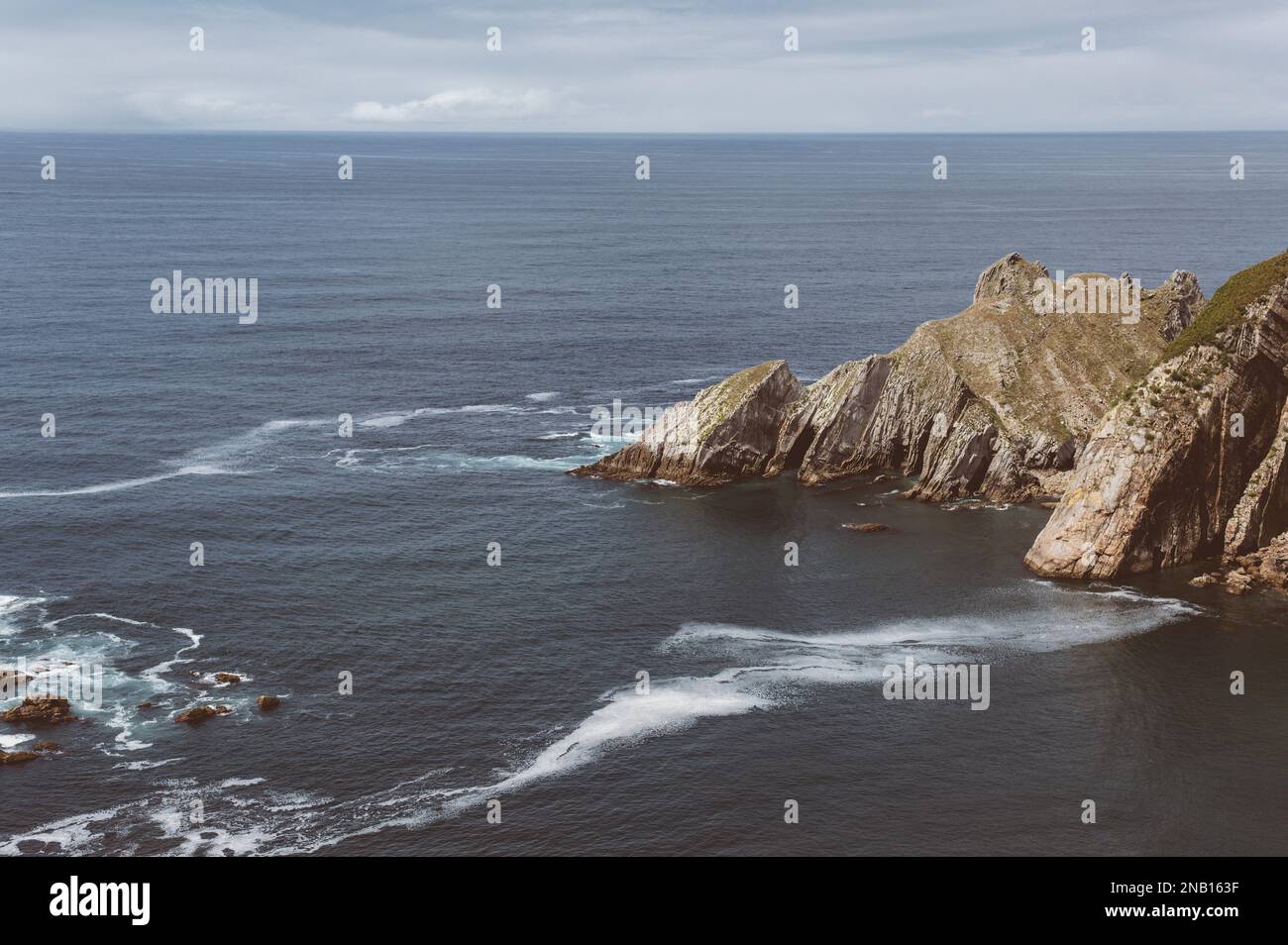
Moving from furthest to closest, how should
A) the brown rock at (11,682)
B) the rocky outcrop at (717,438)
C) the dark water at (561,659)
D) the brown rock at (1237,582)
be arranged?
the rocky outcrop at (717,438) < the brown rock at (1237,582) < the brown rock at (11,682) < the dark water at (561,659)

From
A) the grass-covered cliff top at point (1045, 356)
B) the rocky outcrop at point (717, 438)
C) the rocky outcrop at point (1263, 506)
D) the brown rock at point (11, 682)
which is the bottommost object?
the brown rock at point (11, 682)

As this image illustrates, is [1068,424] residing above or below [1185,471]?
above

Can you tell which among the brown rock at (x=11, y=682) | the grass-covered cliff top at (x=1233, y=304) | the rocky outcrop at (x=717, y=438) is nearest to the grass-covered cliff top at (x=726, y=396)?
the rocky outcrop at (x=717, y=438)

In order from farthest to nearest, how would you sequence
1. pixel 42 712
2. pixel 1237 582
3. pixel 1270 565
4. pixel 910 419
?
pixel 910 419
pixel 1270 565
pixel 1237 582
pixel 42 712

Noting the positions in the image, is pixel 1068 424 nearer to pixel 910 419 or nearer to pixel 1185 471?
pixel 910 419

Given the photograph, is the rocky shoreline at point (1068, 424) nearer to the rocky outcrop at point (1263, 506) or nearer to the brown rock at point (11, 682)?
the rocky outcrop at point (1263, 506)

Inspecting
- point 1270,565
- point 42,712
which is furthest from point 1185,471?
point 42,712

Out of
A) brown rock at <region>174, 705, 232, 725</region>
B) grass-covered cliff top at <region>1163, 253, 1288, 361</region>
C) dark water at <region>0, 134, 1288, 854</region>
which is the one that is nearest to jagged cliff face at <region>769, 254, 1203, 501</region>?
dark water at <region>0, 134, 1288, 854</region>
